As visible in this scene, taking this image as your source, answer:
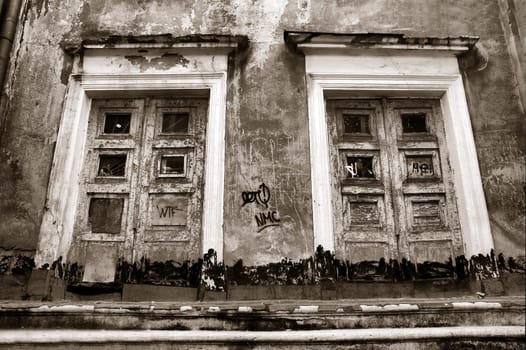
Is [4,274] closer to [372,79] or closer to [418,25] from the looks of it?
[372,79]

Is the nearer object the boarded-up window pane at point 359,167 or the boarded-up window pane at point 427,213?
the boarded-up window pane at point 427,213

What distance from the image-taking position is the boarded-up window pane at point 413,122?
4910mm

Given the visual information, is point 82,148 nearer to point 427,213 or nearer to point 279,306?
point 279,306

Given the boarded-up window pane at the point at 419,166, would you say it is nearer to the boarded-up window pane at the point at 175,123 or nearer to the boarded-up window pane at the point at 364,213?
the boarded-up window pane at the point at 364,213

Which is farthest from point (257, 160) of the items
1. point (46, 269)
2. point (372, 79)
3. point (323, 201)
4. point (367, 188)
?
point (46, 269)

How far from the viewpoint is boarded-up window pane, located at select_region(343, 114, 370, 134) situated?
490cm

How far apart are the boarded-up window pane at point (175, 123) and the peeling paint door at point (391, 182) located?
1576 millimetres

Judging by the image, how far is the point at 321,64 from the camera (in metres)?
4.90

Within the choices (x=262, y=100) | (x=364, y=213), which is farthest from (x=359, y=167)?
(x=262, y=100)

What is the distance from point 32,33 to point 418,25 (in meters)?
4.43

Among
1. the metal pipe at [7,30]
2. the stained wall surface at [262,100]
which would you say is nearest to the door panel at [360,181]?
the stained wall surface at [262,100]

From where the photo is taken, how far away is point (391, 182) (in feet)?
15.4

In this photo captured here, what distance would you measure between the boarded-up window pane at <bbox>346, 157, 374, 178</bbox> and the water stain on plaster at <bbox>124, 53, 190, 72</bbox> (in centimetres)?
207

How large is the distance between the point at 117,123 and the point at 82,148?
463 millimetres
